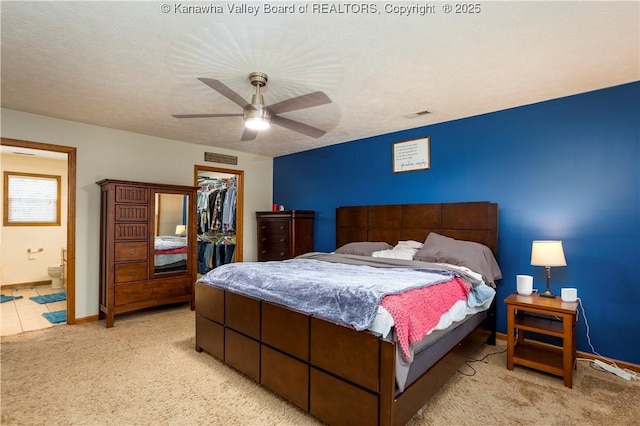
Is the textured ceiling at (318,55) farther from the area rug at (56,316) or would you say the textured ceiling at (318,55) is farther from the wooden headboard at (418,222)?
the area rug at (56,316)

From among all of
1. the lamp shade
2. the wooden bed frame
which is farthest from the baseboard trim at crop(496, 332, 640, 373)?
the lamp shade

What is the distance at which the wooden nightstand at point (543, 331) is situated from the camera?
2.51 m

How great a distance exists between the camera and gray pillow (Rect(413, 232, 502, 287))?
3.13 m

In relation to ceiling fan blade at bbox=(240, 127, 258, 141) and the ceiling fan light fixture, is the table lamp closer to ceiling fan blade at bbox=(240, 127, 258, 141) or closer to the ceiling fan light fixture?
the ceiling fan light fixture

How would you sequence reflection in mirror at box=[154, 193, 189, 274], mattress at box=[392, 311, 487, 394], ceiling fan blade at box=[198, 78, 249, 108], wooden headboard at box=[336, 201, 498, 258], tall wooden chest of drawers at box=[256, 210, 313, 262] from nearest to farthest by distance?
mattress at box=[392, 311, 487, 394] < ceiling fan blade at box=[198, 78, 249, 108] < wooden headboard at box=[336, 201, 498, 258] < reflection in mirror at box=[154, 193, 189, 274] < tall wooden chest of drawers at box=[256, 210, 313, 262]

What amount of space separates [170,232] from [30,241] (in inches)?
142

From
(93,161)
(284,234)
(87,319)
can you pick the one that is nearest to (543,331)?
(284,234)

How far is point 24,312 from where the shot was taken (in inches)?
173

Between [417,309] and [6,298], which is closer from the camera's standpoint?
[417,309]

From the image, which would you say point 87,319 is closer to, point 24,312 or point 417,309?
point 24,312

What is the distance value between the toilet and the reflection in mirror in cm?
295

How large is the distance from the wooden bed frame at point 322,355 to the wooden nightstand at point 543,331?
0.31 m

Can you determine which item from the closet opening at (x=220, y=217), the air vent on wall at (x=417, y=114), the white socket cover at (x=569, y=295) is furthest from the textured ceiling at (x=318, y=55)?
the closet opening at (x=220, y=217)

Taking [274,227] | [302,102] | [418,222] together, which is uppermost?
→ [302,102]
